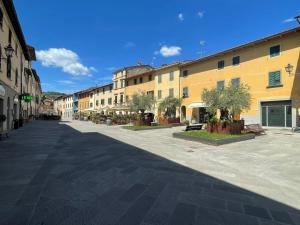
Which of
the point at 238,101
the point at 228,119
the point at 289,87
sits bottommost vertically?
the point at 228,119

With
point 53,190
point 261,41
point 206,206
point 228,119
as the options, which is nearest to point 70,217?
point 53,190

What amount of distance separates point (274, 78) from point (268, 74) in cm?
77

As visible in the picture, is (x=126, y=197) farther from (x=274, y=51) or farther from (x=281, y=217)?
(x=274, y=51)

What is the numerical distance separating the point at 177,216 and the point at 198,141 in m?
8.66

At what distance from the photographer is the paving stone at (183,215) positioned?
129 inches

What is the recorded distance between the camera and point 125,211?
356 cm

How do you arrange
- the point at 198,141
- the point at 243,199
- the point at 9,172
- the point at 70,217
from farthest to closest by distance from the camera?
1. the point at 198,141
2. the point at 9,172
3. the point at 243,199
4. the point at 70,217

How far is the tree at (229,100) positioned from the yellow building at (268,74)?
4.00 m

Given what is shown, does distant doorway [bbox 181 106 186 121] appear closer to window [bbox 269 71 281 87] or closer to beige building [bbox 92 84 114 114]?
window [bbox 269 71 281 87]

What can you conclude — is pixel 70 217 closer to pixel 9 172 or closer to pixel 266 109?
pixel 9 172

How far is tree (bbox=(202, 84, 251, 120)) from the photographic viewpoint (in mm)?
13758

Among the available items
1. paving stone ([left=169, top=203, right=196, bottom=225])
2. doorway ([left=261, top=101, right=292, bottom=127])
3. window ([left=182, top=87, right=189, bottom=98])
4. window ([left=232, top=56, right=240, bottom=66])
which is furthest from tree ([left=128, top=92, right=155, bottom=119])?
paving stone ([left=169, top=203, right=196, bottom=225])

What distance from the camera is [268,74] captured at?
824 inches

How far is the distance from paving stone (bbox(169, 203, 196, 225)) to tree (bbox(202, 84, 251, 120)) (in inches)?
435
